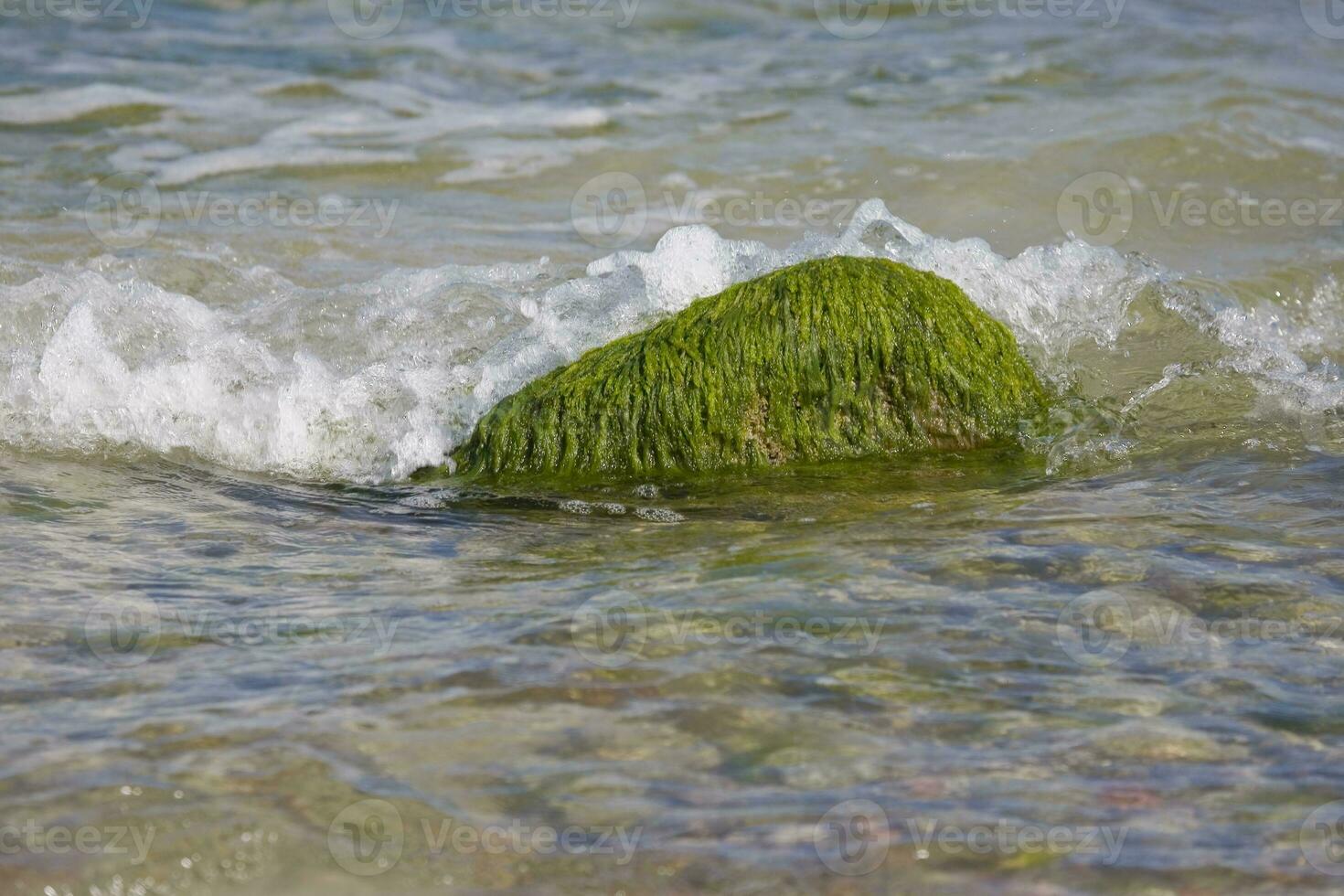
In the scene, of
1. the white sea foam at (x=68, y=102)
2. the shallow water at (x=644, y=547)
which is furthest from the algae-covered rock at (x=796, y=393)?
the white sea foam at (x=68, y=102)

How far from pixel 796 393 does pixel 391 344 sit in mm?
2195

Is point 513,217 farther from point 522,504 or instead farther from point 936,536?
point 936,536

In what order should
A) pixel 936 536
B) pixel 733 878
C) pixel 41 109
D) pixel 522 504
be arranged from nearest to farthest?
pixel 733 878 → pixel 936 536 → pixel 522 504 → pixel 41 109

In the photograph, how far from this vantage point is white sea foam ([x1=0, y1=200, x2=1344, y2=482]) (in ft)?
18.9

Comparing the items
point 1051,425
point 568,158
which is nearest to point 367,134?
point 568,158

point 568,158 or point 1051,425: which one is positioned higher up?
point 568,158

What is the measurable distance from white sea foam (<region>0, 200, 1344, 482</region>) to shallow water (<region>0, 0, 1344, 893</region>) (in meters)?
0.02

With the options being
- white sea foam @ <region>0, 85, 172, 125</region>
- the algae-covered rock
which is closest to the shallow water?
the algae-covered rock

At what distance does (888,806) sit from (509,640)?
1.16 m

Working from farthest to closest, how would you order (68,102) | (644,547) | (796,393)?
(68,102) → (796,393) → (644,547)

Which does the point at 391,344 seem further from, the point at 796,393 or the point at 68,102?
the point at 68,102

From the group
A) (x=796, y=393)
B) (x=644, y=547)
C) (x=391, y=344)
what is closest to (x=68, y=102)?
(x=391, y=344)

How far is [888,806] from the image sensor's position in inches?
106

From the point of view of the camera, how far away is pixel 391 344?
6.53 meters
